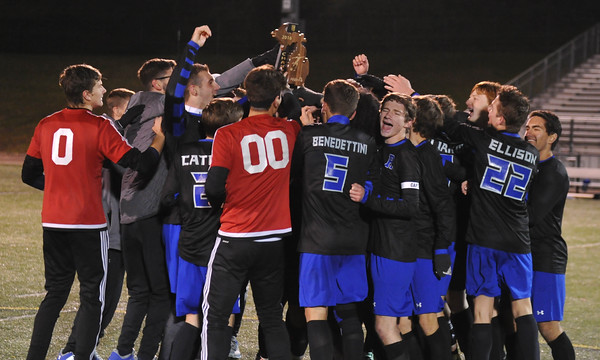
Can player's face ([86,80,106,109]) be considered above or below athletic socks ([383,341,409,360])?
above

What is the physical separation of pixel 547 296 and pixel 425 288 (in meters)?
0.93

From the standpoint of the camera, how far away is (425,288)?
5008mm

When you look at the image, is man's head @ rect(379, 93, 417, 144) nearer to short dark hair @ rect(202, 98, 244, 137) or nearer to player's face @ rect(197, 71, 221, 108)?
short dark hair @ rect(202, 98, 244, 137)

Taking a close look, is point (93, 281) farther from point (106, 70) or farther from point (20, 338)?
point (106, 70)

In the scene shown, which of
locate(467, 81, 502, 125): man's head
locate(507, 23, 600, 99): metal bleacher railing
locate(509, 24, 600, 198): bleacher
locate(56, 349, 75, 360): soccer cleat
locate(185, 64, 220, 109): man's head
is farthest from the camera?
locate(507, 23, 600, 99): metal bleacher railing

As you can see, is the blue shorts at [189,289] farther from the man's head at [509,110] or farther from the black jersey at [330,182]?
the man's head at [509,110]

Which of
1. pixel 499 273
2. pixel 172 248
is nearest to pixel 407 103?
pixel 499 273

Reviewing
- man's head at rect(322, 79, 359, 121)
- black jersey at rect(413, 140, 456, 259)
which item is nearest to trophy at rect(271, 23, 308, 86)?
man's head at rect(322, 79, 359, 121)

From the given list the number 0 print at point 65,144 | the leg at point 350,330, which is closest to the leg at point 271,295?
the leg at point 350,330

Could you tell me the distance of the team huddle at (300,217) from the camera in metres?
4.50

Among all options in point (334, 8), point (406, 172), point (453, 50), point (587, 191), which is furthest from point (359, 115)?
point (334, 8)

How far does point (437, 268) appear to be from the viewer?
4941 mm

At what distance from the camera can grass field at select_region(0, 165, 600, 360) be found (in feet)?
19.8

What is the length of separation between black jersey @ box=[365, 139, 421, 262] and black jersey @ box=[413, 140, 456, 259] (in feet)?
0.54
